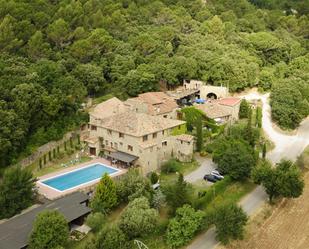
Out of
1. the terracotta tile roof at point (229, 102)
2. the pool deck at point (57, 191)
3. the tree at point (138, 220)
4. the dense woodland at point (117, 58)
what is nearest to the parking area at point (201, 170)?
the pool deck at point (57, 191)

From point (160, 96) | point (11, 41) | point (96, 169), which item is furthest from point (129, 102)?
point (11, 41)

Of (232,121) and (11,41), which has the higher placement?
(11,41)

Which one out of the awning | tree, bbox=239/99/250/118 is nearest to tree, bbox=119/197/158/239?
the awning

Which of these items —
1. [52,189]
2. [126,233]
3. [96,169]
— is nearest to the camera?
[126,233]

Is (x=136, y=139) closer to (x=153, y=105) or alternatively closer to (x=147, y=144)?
(x=147, y=144)

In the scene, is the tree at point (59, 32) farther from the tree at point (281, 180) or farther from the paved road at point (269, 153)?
the tree at point (281, 180)

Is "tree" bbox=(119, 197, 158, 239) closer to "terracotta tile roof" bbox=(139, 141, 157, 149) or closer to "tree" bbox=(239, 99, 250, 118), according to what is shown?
"terracotta tile roof" bbox=(139, 141, 157, 149)

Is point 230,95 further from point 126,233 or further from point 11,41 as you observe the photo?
point 126,233
